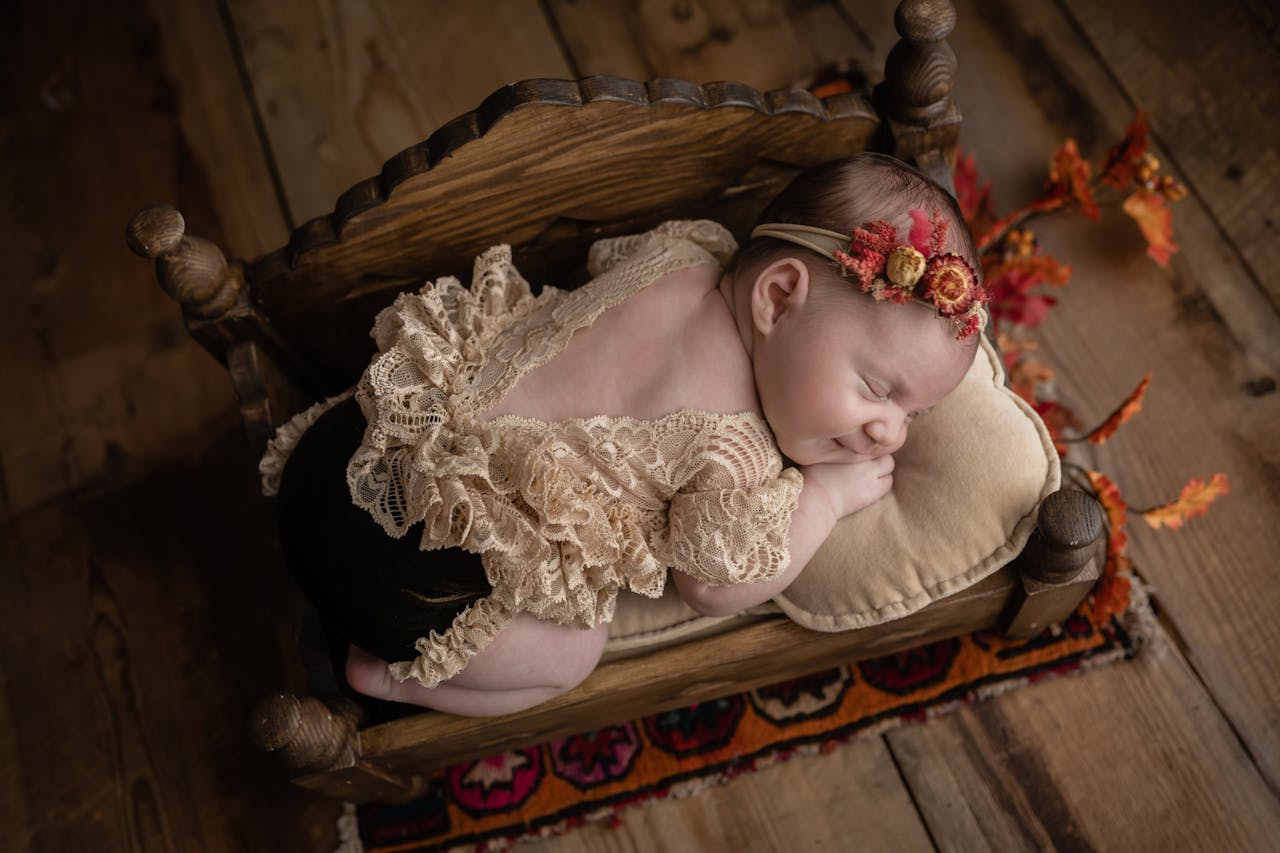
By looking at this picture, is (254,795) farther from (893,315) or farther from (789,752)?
(893,315)

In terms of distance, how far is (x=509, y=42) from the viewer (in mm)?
1843

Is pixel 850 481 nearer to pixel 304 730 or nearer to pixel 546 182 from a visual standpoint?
pixel 546 182

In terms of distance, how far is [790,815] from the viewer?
52.0 inches

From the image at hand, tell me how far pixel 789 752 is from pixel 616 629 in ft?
1.13

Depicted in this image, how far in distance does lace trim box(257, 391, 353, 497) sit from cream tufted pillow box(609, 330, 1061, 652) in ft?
1.51

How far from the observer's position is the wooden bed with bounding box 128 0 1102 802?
1049mm

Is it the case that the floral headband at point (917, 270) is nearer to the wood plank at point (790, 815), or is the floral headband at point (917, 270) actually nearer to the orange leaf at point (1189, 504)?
the orange leaf at point (1189, 504)

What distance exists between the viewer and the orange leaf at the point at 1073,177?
1.52 m

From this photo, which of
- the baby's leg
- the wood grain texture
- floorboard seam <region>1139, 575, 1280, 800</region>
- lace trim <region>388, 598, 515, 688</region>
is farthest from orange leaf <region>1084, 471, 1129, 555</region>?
lace trim <region>388, 598, 515, 688</region>

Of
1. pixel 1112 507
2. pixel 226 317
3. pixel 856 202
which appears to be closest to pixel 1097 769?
pixel 1112 507

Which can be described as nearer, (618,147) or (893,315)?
(893,315)

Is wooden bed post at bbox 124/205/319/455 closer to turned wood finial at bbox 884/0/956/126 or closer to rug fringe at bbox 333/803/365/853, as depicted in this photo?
rug fringe at bbox 333/803/365/853

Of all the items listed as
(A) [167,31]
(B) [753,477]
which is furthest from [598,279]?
(A) [167,31]

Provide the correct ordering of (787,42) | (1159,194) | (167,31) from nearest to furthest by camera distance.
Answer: (1159,194) < (787,42) < (167,31)
